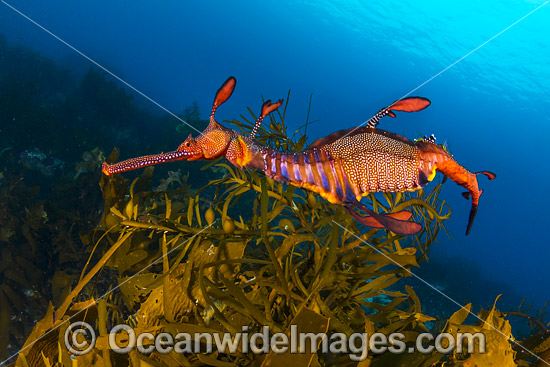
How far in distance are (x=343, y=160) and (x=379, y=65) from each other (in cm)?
7729

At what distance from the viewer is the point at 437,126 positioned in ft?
206

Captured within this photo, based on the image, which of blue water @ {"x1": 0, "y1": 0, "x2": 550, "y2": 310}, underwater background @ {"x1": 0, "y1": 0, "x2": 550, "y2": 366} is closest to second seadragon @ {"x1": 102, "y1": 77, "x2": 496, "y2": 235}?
underwater background @ {"x1": 0, "y1": 0, "x2": 550, "y2": 366}

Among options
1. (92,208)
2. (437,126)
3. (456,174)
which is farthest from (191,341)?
A: (437,126)

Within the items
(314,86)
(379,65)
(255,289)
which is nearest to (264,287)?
(255,289)

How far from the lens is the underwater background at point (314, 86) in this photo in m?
10.0

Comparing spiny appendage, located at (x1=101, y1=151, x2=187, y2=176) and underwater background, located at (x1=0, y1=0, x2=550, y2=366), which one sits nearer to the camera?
spiny appendage, located at (x1=101, y1=151, x2=187, y2=176)

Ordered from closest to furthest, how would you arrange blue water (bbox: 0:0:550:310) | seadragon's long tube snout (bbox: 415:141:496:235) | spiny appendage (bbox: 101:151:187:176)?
spiny appendage (bbox: 101:151:187:176)
seadragon's long tube snout (bbox: 415:141:496:235)
blue water (bbox: 0:0:550:310)

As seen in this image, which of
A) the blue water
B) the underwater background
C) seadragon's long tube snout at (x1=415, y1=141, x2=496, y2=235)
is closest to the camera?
seadragon's long tube snout at (x1=415, y1=141, x2=496, y2=235)

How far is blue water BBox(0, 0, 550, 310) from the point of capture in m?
41.1

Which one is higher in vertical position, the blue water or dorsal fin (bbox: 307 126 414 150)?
the blue water

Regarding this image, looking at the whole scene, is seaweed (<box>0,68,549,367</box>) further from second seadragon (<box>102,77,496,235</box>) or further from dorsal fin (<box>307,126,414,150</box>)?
dorsal fin (<box>307,126,414,150</box>)

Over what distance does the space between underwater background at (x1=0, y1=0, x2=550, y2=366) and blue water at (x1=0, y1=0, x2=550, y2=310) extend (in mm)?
302

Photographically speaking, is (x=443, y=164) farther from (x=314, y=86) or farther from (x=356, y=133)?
(x=314, y=86)

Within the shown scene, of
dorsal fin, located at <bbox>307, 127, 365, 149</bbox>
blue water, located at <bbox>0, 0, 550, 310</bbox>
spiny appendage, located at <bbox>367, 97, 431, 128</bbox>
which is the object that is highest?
blue water, located at <bbox>0, 0, 550, 310</bbox>
